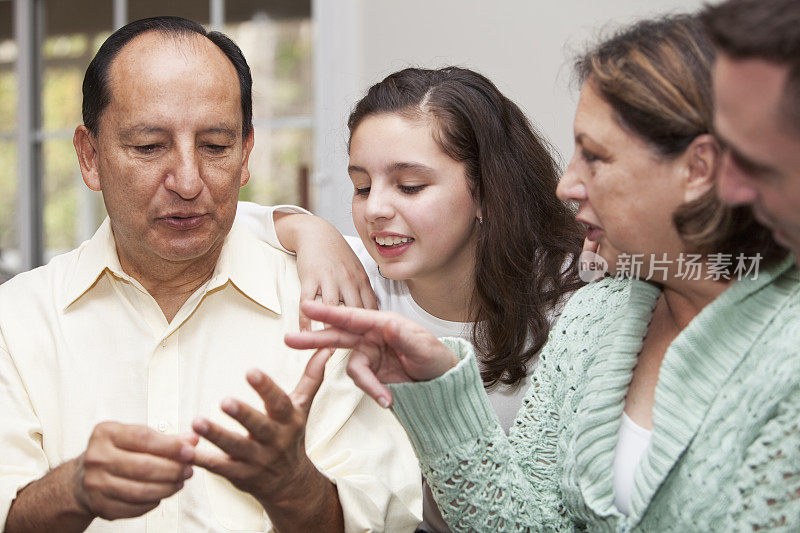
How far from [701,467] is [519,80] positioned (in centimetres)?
194

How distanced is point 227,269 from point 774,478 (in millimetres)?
1007

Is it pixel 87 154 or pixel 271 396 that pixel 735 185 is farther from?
pixel 87 154

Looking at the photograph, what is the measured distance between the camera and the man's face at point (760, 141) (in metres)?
0.75

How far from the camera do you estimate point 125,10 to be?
11.3 ft

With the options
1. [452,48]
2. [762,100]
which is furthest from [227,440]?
[452,48]

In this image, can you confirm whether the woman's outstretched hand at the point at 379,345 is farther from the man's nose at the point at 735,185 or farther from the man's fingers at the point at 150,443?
the man's nose at the point at 735,185

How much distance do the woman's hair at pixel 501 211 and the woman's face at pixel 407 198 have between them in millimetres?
45

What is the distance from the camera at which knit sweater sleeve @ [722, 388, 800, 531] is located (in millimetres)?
980

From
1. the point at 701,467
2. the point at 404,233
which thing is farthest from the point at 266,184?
the point at 701,467

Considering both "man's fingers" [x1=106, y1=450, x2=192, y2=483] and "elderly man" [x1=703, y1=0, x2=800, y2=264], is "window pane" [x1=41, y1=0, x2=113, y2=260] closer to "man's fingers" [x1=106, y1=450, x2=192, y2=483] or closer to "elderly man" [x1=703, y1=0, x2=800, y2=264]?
"man's fingers" [x1=106, y1=450, x2=192, y2=483]

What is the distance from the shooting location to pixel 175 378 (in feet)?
4.70

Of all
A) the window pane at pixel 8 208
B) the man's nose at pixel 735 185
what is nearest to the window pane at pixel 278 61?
the window pane at pixel 8 208

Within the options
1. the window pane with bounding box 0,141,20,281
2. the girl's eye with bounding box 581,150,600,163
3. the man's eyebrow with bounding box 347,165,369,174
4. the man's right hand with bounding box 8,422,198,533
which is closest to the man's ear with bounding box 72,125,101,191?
the man's eyebrow with bounding box 347,165,369,174

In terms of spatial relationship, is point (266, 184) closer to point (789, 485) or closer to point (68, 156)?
point (68, 156)
